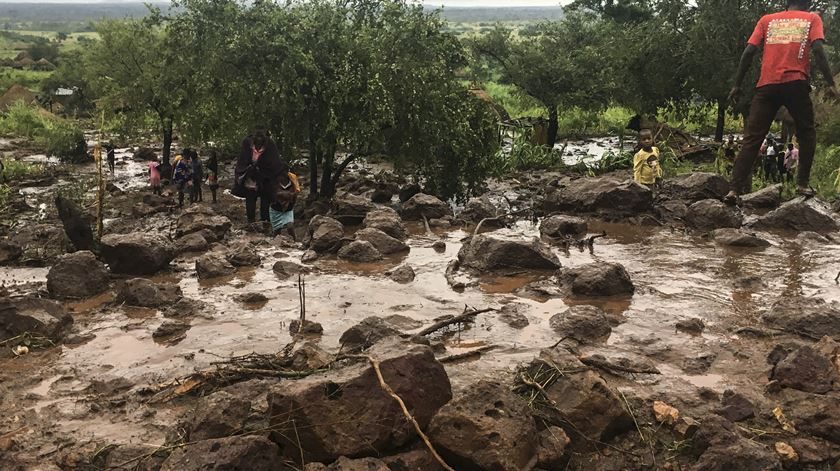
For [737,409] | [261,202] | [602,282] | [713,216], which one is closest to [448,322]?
[602,282]

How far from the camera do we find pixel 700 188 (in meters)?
11.2

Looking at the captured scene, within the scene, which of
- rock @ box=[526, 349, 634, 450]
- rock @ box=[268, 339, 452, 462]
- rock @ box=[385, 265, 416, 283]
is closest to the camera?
rock @ box=[268, 339, 452, 462]

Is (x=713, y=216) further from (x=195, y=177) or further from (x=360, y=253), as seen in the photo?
(x=195, y=177)

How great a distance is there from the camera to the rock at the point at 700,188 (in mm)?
11156

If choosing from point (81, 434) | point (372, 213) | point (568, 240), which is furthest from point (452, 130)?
point (81, 434)

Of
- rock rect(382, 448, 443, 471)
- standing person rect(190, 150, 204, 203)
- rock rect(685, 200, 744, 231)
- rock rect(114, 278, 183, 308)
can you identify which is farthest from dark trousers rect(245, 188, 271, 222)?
rock rect(382, 448, 443, 471)

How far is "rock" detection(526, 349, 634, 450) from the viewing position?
3855mm

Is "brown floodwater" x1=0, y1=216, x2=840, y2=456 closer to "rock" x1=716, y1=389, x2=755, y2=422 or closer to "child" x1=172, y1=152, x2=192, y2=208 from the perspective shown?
"rock" x1=716, y1=389, x2=755, y2=422

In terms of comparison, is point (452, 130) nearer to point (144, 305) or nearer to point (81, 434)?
point (144, 305)

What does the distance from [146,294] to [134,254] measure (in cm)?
136

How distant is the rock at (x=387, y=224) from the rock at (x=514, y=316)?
3.36 m

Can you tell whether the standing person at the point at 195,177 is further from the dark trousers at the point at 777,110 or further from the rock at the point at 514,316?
the dark trousers at the point at 777,110

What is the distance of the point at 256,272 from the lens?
7832mm

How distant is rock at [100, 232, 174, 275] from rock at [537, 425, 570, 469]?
553 centimetres
